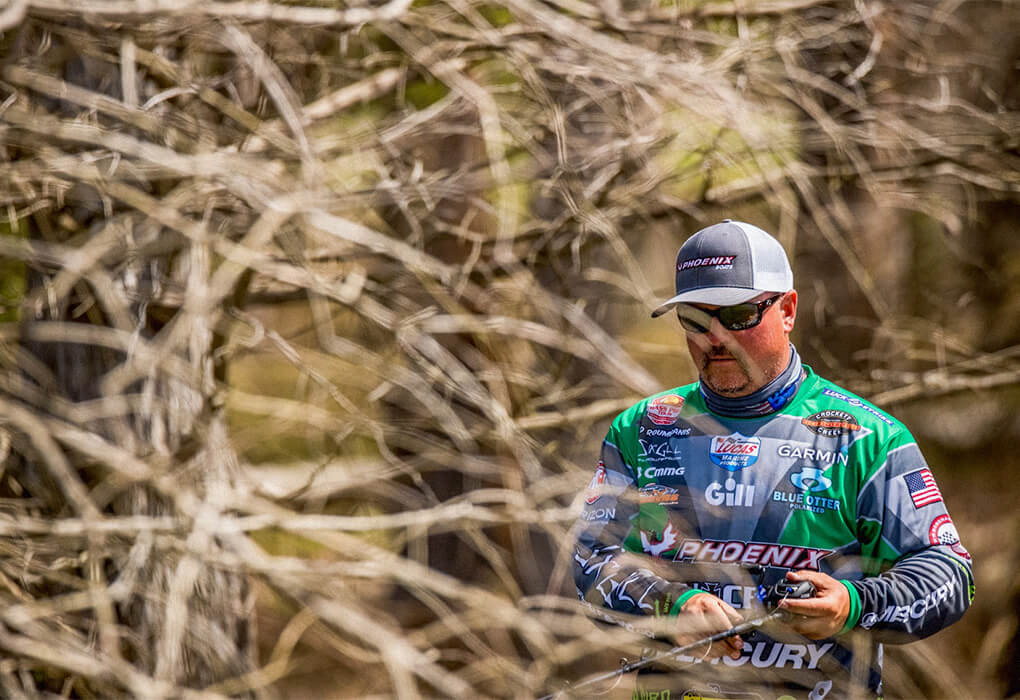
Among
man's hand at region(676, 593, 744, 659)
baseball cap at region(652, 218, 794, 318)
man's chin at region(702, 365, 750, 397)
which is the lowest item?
man's hand at region(676, 593, 744, 659)

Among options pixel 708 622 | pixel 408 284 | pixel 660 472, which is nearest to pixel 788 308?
pixel 660 472

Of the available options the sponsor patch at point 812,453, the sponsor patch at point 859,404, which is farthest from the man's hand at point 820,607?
the sponsor patch at point 859,404

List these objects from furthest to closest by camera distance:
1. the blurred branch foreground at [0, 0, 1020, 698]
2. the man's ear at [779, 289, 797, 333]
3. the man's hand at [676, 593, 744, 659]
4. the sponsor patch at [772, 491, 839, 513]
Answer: the blurred branch foreground at [0, 0, 1020, 698] → the man's ear at [779, 289, 797, 333] → the sponsor patch at [772, 491, 839, 513] → the man's hand at [676, 593, 744, 659]

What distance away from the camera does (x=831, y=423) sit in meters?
1.90

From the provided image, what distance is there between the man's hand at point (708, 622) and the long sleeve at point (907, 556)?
0.65ft

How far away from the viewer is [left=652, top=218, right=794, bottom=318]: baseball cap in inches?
74.5

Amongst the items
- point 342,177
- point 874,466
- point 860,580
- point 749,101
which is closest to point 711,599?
point 860,580

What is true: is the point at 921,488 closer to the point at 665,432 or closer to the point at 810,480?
the point at 810,480

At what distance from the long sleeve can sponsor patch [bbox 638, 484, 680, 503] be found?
0.32 m

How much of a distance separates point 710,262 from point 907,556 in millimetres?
612

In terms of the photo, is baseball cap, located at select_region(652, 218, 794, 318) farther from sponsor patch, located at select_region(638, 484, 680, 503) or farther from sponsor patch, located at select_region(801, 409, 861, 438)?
sponsor patch, located at select_region(638, 484, 680, 503)

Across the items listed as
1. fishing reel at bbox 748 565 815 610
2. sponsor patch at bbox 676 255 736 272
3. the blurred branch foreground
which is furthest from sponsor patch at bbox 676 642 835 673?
the blurred branch foreground

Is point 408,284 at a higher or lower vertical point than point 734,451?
lower

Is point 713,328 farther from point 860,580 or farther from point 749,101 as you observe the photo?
point 749,101
